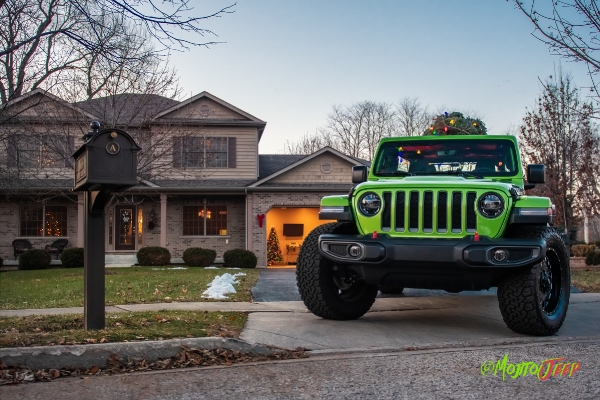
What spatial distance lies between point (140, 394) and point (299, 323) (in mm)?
2917

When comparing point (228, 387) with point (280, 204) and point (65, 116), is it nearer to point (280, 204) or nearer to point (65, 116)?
point (65, 116)

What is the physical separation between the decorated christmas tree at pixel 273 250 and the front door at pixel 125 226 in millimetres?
5451

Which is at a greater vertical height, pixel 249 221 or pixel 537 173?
pixel 537 173

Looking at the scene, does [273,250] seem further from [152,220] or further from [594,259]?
[594,259]

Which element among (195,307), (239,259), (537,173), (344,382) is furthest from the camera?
(239,259)

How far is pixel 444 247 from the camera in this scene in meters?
6.07

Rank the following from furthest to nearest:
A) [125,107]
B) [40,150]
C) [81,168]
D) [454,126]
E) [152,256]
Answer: [152,256], [40,150], [125,107], [454,126], [81,168]

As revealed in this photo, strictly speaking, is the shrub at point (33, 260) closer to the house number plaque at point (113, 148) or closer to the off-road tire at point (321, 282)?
the off-road tire at point (321, 282)

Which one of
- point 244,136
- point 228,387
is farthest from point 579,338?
point 244,136

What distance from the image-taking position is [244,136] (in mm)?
24406

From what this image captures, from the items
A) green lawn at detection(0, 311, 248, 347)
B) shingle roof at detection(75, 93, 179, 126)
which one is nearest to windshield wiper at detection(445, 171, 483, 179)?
green lawn at detection(0, 311, 248, 347)

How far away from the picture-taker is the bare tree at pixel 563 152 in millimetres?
24875

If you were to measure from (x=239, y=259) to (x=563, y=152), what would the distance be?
1340 centimetres

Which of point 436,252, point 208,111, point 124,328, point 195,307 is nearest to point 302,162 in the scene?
point 208,111
